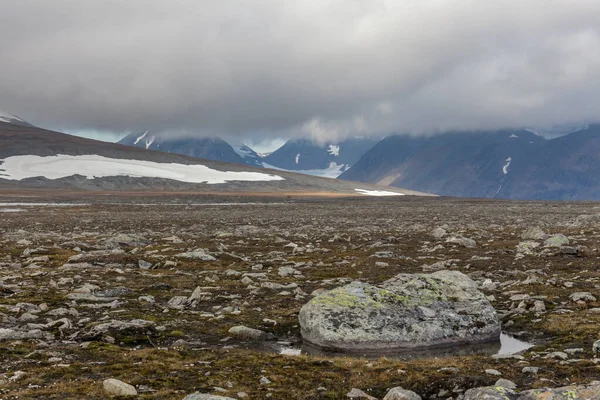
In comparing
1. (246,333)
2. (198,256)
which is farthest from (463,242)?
(246,333)

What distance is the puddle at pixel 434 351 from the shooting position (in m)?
11.0

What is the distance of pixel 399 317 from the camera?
1194 cm

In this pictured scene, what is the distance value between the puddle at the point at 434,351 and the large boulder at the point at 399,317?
14 cm

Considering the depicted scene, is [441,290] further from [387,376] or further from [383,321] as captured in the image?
[387,376]

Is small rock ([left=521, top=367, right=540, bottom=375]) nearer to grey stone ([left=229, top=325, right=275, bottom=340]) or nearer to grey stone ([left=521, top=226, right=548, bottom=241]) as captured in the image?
grey stone ([left=229, top=325, right=275, bottom=340])

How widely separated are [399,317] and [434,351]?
3.43 feet

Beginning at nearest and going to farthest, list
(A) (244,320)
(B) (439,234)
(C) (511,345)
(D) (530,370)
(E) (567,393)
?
(E) (567,393) → (D) (530,370) → (C) (511,345) → (A) (244,320) → (B) (439,234)

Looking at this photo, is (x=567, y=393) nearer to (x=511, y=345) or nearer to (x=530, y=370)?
(x=530, y=370)

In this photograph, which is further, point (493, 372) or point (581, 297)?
point (581, 297)

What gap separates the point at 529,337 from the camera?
1177cm

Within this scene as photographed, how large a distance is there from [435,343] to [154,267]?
43.9 feet

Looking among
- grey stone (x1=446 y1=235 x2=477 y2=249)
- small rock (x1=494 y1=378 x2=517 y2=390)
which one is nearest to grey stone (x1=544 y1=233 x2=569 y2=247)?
grey stone (x1=446 y1=235 x2=477 y2=249)

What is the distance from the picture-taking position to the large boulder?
11406 millimetres

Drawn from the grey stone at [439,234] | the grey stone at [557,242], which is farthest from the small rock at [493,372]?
the grey stone at [439,234]
